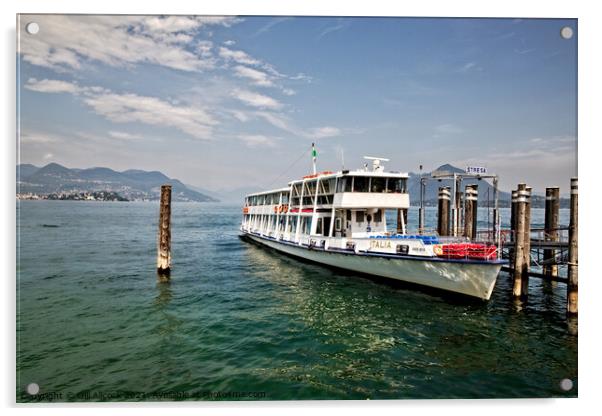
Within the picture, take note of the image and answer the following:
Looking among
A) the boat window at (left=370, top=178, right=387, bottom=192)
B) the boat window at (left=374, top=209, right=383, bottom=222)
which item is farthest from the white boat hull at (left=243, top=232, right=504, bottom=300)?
the boat window at (left=370, top=178, right=387, bottom=192)

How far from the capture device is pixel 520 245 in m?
13.6

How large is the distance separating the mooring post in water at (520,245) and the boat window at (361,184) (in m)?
6.69

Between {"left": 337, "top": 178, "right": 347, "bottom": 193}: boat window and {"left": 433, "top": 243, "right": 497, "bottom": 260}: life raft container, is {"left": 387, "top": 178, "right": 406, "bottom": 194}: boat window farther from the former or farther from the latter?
{"left": 433, "top": 243, "right": 497, "bottom": 260}: life raft container

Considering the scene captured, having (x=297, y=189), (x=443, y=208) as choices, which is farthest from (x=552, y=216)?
(x=297, y=189)

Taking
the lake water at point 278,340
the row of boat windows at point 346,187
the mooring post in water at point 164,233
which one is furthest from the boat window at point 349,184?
the mooring post in water at point 164,233

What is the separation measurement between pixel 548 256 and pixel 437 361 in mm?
13793

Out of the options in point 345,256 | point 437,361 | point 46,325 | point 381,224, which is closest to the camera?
point 437,361

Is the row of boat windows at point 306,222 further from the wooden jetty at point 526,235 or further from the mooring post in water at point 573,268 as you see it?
the mooring post in water at point 573,268

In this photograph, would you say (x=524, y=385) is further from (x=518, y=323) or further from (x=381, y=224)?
(x=381, y=224)

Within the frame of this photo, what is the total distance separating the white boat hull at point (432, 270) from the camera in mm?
12781

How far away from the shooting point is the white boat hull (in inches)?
503

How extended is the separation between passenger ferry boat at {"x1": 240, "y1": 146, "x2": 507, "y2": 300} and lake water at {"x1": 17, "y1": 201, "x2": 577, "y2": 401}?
82 centimetres
